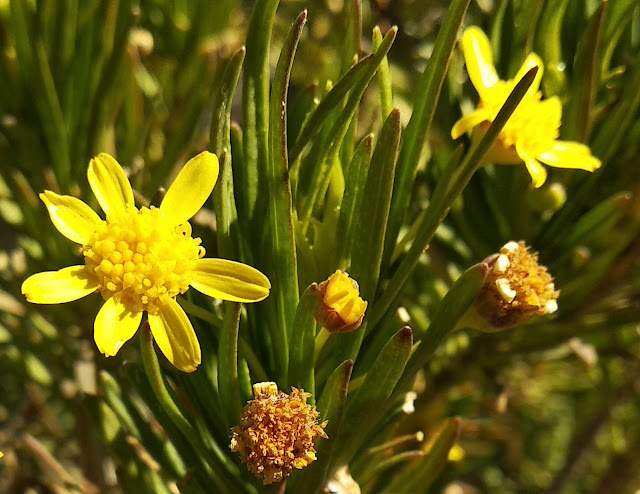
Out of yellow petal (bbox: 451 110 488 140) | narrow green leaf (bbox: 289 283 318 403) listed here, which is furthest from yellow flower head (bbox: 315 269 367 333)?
yellow petal (bbox: 451 110 488 140)

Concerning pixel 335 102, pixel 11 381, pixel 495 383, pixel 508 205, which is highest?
pixel 335 102

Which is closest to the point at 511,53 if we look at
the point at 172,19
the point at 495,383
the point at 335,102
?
the point at 335,102

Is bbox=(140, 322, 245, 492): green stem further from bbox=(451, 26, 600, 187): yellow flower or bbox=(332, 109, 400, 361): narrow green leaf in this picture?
bbox=(451, 26, 600, 187): yellow flower

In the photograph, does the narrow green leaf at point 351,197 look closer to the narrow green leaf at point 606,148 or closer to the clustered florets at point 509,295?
the clustered florets at point 509,295

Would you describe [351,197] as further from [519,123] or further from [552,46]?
[552,46]

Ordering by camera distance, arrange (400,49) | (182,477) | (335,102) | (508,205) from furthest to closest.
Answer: (400,49)
(508,205)
(182,477)
(335,102)

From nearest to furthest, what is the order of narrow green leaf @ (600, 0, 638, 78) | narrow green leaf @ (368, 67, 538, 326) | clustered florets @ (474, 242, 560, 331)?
narrow green leaf @ (368, 67, 538, 326), clustered florets @ (474, 242, 560, 331), narrow green leaf @ (600, 0, 638, 78)

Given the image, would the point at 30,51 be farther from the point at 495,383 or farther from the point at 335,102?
the point at 495,383

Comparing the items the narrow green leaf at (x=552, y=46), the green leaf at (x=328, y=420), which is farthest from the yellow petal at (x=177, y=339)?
the narrow green leaf at (x=552, y=46)
